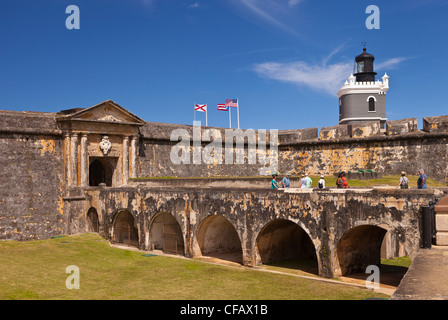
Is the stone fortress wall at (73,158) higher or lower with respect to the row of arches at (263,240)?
higher

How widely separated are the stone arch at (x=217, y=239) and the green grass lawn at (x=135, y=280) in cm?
156

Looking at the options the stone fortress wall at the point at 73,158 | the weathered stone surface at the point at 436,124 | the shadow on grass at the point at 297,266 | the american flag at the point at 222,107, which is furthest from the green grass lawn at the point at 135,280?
the american flag at the point at 222,107

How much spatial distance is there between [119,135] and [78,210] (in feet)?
15.4

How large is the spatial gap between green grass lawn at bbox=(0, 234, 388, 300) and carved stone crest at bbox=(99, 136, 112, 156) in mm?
7856

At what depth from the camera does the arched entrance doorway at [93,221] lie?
2253 cm

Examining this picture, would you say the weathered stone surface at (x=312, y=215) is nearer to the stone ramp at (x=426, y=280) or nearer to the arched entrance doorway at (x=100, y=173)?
the stone ramp at (x=426, y=280)

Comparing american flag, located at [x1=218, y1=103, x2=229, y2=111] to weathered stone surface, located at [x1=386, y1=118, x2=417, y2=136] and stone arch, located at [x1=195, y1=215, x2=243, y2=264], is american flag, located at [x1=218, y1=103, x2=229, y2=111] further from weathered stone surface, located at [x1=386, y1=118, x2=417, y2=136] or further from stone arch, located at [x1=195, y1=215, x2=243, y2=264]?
stone arch, located at [x1=195, y1=215, x2=243, y2=264]

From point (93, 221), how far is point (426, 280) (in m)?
19.5

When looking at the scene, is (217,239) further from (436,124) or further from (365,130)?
(436,124)

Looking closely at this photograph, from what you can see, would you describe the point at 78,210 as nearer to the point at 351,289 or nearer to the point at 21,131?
the point at 21,131

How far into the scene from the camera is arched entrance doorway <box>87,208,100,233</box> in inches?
887

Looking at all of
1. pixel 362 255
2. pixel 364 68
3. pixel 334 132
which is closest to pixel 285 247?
pixel 362 255

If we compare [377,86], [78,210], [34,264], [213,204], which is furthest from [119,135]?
[377,86]

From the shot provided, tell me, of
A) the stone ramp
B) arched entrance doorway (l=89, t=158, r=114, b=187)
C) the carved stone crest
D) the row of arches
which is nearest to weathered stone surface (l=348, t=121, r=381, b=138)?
the row of arches
